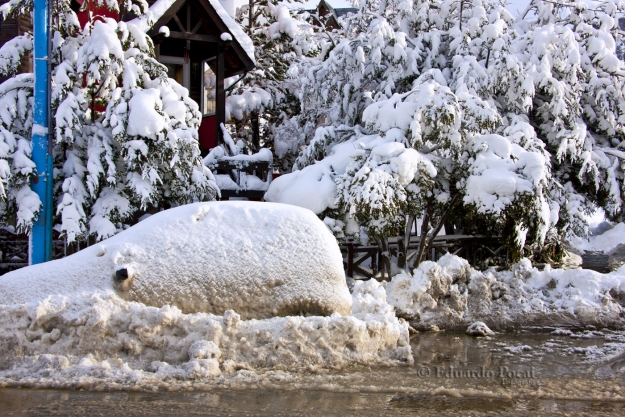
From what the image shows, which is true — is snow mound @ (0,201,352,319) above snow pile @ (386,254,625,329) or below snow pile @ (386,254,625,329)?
above

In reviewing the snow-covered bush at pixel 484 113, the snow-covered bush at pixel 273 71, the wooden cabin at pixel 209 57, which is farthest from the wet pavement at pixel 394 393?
the snow-covered bush at pixel 273 71

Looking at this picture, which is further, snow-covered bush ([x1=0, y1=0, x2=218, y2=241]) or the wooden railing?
the wooden railing

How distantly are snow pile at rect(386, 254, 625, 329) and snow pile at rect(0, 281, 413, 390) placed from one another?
269 centimetres

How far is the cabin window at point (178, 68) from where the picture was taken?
16509mm

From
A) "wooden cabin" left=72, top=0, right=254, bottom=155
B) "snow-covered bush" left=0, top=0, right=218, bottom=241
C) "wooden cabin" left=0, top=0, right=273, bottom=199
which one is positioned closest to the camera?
"snow-covered bush" left=0, top=0, right=218, bottom=241

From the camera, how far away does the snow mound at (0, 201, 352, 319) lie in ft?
20.4

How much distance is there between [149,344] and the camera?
18.9 feet

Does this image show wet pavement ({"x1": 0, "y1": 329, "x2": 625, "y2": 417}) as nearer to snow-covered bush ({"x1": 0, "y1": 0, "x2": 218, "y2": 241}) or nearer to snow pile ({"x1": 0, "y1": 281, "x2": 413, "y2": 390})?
snow pile ({"x1": 0, "y1": 281, "x2": 413, "y2": 390})

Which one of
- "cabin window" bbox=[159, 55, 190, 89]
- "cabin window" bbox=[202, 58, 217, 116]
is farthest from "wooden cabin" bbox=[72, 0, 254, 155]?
"cabin window" bbox=[202, 58, 217, 116]

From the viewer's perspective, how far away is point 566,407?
5219mm

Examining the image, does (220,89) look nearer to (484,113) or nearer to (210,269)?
(484,113)

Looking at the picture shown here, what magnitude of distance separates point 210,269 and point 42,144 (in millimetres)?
4596

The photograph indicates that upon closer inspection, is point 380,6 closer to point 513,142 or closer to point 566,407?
point 513,142

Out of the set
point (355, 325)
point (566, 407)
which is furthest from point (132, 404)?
point (566, 407)
